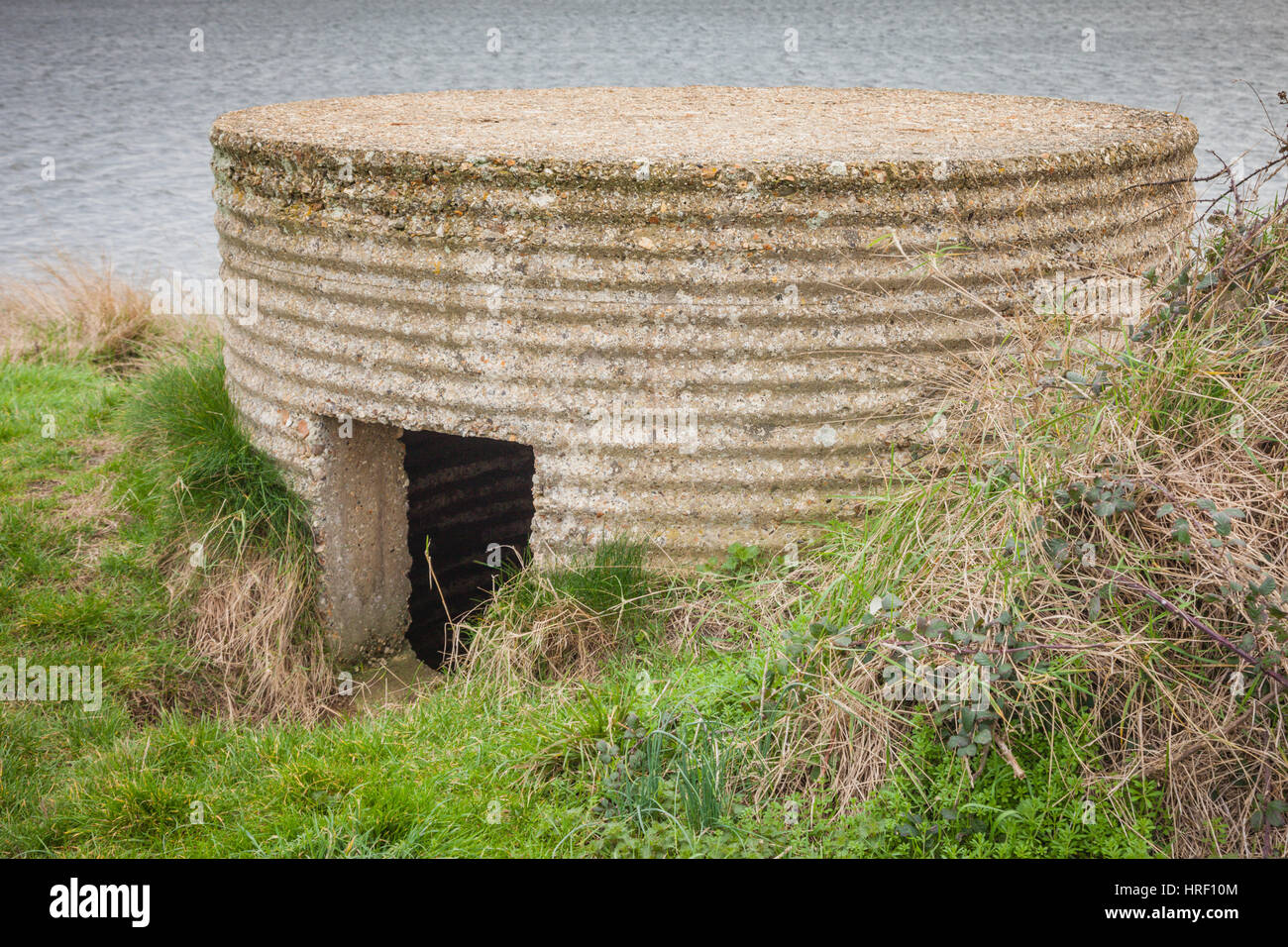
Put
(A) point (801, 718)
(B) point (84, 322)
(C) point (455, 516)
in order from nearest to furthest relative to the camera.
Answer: (A) point (801, 718), (C) point (455, 516), (B) point (84, 322)

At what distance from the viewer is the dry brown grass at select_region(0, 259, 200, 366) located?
7.90 metres

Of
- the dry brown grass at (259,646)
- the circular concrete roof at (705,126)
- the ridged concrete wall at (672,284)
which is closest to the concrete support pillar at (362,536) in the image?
the dry brown grass at (259,646)

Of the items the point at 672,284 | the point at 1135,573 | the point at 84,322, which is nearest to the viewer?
the point at 1135,573

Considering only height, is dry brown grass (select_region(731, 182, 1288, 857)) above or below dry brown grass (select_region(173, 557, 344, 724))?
above

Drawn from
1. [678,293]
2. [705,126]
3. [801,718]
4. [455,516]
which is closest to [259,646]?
[455,516]

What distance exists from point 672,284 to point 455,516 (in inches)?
118

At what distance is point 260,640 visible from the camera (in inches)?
181

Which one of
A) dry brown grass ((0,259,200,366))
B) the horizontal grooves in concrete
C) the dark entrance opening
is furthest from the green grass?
dry brown grass ((0,259,200,366))

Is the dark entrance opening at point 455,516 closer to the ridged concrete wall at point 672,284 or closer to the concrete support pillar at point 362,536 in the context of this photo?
the concrete support pillar at point 362,536

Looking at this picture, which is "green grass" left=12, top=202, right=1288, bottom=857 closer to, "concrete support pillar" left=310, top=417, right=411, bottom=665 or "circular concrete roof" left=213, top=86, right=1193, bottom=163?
"concrete support pillar" left=310, top=417, right=411, bottom=665

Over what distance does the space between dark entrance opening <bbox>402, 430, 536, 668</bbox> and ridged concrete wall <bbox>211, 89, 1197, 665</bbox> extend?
6.01 feet

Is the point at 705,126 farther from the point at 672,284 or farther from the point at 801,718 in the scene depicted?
the point at 801,718

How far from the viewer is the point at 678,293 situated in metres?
3.86

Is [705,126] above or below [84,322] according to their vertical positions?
above
